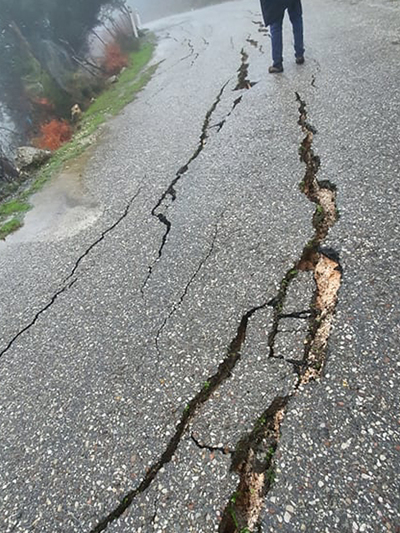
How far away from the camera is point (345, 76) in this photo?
586 cm

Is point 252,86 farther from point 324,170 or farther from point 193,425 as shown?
point 193,425

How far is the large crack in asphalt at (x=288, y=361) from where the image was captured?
1.82m

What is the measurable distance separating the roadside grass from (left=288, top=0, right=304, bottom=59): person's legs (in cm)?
359

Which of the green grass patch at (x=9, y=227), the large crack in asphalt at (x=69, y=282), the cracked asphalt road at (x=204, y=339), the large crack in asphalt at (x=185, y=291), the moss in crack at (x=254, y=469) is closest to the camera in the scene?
the moss in crack at (x=254, y=469)

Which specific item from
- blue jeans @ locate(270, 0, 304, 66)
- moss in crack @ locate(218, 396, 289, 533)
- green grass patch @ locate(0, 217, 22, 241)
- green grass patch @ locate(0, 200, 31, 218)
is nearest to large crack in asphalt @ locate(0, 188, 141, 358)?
green grass patch @ locate(0, 217, 22, 241)

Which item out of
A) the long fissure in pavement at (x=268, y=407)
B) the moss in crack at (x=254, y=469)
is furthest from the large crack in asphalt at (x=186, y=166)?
the moss in crack at (x=254, y=469)

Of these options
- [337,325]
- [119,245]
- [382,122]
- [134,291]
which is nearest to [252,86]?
[382,122]

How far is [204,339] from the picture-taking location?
264 centimetres

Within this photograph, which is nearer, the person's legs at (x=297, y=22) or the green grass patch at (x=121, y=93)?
the person's legs at (x=297, y=22)

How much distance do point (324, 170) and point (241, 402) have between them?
2.65m

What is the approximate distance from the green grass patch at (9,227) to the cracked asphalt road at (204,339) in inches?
11.8

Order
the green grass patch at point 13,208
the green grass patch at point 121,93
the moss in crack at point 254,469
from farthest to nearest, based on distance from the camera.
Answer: the green grass patch at point 121,93, the green grass patch at point 13,208, the moss in crack at point 254,469

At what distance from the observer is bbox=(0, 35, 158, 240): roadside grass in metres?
5.11

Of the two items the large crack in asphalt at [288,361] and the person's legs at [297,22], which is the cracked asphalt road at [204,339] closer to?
the large crack in asphalt at [288,361]
